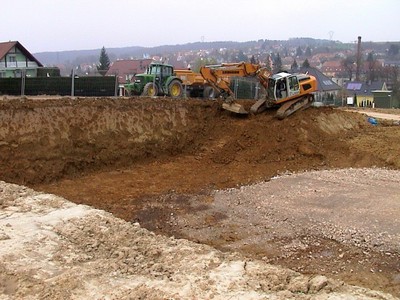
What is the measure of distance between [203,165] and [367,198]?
635 cm

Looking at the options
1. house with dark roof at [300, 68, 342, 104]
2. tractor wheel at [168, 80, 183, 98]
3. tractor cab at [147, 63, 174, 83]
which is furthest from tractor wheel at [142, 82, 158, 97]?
house with dark roof at [300, 68, 342, 104]

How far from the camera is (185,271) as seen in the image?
22.3ft

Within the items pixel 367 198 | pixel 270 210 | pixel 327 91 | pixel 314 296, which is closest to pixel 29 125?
pixel 270 210

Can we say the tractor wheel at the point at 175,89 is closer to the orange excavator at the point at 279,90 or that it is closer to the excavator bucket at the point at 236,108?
the orange excavator at the point at 279,90

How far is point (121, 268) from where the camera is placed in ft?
22.7

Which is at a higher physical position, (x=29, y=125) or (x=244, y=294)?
(x=29, y=125)

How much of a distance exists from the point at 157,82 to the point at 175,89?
0.93 meters

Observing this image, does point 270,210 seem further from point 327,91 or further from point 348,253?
point 327,91

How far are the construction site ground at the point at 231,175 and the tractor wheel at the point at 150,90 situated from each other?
125 inches

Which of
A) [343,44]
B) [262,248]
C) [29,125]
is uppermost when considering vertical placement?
[343,44]

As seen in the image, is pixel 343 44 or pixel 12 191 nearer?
pixel 12 191

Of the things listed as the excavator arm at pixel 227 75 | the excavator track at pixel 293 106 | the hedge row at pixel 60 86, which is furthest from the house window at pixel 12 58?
the excavator track at pixel 293 106

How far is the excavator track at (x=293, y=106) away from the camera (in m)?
17.1

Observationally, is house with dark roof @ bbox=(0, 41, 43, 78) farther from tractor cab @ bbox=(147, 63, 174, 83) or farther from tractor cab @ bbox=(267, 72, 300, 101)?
tractor cab @ bbox=(267, 72, 300, 101)
